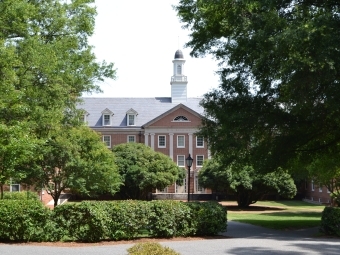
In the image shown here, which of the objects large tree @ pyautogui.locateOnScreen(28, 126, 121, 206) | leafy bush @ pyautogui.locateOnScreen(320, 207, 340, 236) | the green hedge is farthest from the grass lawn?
large tree @ pyautogui.locateOnScreen(28, 126, 121, 206)

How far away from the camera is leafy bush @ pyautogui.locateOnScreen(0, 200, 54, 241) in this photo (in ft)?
55.7

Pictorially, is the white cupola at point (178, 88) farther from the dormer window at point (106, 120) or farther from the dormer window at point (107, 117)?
the dormer window at point (106, 120)

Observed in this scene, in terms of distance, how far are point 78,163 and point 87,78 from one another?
29.4 feet

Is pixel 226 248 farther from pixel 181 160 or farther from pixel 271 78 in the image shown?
→ pixel 181 160

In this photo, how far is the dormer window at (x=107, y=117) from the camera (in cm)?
6644

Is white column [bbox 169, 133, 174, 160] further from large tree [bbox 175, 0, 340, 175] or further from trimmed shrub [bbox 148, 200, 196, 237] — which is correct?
trimmed shrub [bbox 148, 200, 196, 237]

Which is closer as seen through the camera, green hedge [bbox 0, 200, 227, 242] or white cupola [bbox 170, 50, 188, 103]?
green hedge [bbox 0, 200, 227, 242]

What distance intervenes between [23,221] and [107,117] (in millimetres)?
50147

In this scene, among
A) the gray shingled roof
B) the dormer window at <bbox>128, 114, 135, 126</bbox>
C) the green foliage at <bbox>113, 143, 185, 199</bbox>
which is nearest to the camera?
the green foliage at <bbox>113, 143, 185, 199</bbox>

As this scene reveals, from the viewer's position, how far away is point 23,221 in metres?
17.0

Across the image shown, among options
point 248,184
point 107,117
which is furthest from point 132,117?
point 248,184

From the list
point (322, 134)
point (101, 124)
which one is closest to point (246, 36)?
point (322, 134)

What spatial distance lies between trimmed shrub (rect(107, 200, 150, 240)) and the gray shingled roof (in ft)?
158

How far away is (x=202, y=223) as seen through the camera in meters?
19.0
